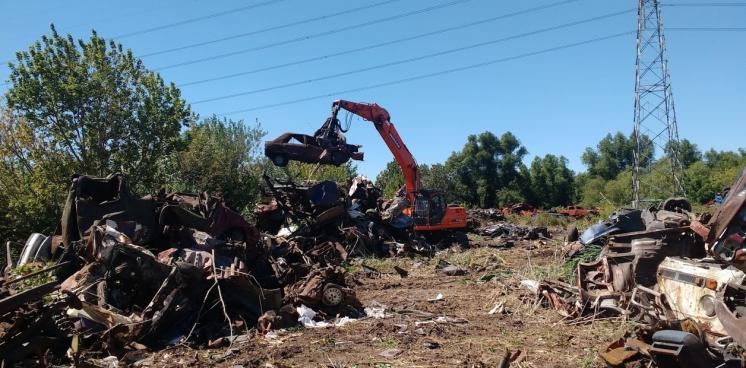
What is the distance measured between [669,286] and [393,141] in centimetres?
1496

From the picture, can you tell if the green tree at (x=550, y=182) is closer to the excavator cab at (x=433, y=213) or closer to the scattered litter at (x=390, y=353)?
the excavator cab at (x=433, y=213)

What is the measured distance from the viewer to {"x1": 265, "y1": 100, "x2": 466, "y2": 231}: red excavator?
19.1 m

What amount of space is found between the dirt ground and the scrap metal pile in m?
0.51

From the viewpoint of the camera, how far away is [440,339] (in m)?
6.75

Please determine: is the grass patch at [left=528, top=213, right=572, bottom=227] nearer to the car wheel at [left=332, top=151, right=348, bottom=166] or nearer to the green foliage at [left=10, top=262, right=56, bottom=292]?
the car wheel at [left=332, top=151, right=348, bottom=166]

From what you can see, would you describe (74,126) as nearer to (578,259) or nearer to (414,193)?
(414,193)

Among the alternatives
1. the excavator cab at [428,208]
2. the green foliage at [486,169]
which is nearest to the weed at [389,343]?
the excavator cab at [428,208]

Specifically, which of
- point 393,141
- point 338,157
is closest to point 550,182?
point 393,141

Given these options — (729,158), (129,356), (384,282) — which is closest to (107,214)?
(129,356)

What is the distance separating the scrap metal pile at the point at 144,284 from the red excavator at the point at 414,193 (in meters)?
9.39

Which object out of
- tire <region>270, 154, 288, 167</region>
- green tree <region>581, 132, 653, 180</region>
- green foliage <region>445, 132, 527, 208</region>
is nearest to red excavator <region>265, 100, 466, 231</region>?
tire <region>270, 154, 288, 167</region>

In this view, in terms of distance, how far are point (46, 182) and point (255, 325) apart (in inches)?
546

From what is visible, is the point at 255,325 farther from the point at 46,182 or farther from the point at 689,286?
the point at 46,182

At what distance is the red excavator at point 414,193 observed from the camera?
19094mm
